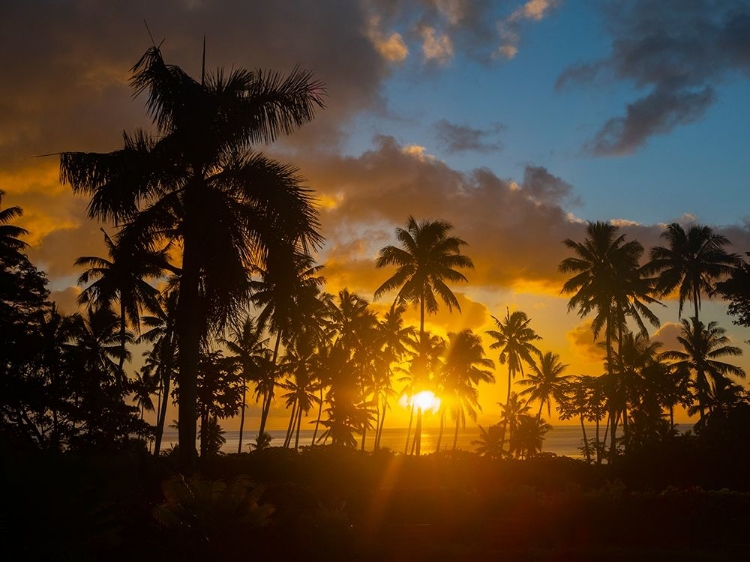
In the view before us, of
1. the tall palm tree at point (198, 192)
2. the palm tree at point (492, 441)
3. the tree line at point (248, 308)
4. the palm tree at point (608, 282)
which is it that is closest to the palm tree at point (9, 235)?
the tree line at point (248, 308)

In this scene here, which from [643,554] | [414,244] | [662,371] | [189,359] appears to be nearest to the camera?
[189,359]

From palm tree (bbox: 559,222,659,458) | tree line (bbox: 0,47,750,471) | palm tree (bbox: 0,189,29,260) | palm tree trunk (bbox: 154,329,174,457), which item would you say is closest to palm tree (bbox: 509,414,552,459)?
tree line (bbox: 0,47,750,471)

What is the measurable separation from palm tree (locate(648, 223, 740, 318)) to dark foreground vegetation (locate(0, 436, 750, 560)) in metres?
21.5

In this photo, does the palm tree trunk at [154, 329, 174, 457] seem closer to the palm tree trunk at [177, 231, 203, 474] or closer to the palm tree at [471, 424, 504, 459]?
the palm tree trunk at [177, 231, 203, 474]

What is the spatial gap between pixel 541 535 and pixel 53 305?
66.2ft

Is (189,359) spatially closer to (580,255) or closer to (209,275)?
(209,275)

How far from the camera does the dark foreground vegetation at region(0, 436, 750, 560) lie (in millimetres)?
7586

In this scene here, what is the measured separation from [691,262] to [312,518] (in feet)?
133

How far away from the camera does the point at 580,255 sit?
4378 cm

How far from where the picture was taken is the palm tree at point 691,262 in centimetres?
4450

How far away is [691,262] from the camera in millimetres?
44969

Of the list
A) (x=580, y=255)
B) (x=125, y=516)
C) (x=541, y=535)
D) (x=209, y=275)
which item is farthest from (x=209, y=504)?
(x=580, y=255)

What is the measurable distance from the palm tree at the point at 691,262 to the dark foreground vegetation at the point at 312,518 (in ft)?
70.5

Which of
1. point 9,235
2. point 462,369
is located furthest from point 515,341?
point 9,235
